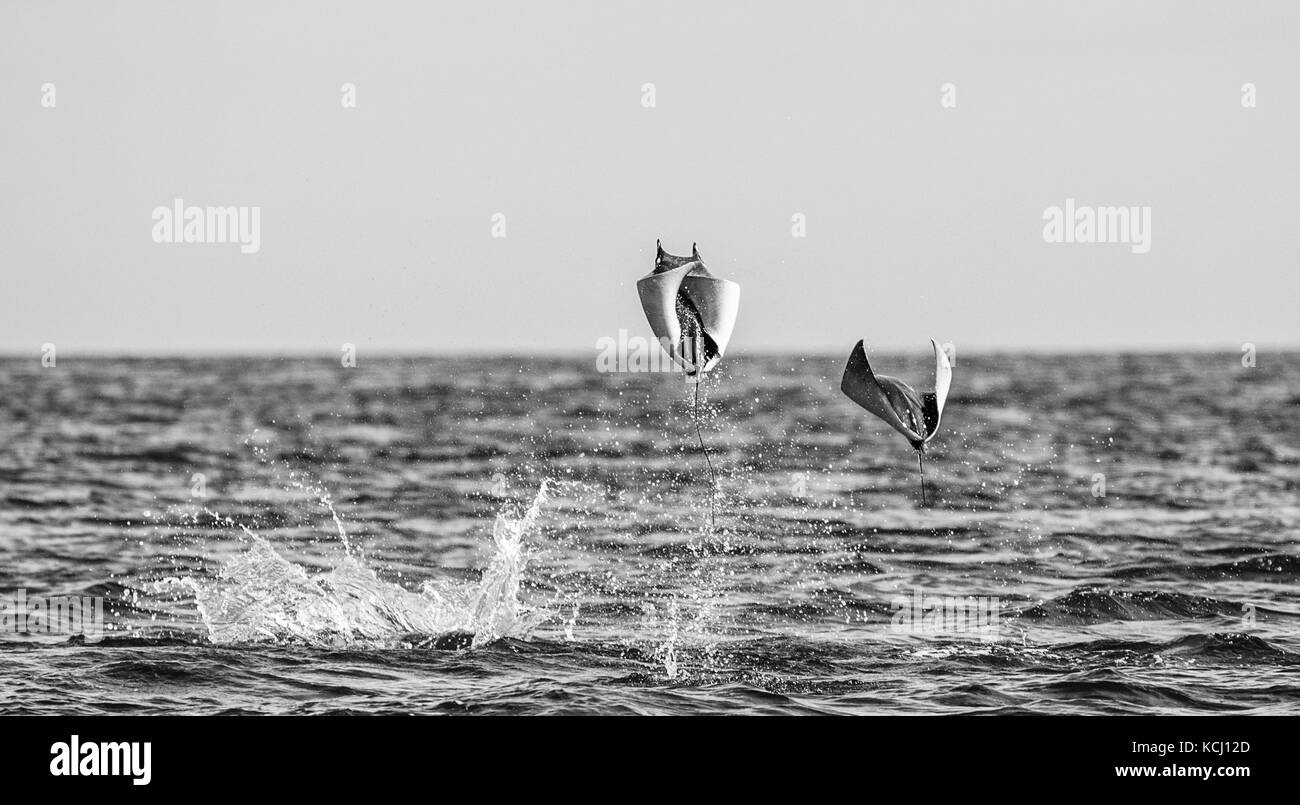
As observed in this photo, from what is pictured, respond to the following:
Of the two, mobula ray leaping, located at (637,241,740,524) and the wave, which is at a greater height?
mobula ray leaping, located at (637,241,740,524)

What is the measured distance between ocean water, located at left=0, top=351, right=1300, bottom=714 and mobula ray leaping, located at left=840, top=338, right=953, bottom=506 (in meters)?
2.27

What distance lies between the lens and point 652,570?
2034cm

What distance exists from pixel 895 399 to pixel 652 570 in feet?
23.8

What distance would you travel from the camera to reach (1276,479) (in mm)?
31953

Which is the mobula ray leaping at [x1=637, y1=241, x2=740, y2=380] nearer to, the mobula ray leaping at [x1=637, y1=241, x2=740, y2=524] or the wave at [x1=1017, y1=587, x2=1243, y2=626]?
the mobula ray leaping at [x1=637, y1=241, x2=740, y2=524]

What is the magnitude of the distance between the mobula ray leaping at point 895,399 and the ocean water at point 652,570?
2274mm

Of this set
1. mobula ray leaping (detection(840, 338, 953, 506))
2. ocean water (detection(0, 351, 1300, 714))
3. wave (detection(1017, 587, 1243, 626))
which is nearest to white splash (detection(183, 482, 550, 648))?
ocean water (detection(0, 351, 1300, 714))

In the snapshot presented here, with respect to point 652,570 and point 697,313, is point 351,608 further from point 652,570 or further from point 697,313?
point 652,570

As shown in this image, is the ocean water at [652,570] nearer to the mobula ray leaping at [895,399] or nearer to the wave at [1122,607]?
the wave at [1122,607]

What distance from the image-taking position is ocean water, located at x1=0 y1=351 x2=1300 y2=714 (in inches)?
534
